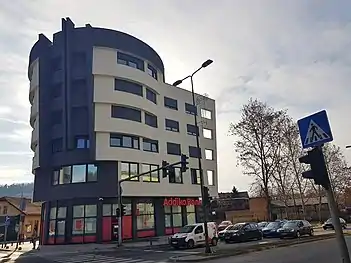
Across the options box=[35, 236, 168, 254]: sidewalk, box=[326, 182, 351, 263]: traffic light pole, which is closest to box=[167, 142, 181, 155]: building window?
box=[35, 236, 168, 254]: sidewalk

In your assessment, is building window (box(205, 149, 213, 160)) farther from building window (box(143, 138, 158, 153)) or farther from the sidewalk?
the sidewalk

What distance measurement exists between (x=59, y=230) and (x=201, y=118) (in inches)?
967

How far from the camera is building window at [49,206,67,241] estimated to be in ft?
119

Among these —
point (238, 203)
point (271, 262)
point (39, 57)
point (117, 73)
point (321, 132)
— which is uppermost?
point (39, 57)

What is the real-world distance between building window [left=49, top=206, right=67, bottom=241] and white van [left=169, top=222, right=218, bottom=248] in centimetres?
1399

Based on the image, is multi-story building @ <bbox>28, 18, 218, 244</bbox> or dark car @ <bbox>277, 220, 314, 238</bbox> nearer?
dark car @ <bbox>277, 220, 314, 238</bbox>

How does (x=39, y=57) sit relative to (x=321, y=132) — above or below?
above

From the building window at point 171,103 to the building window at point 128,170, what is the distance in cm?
1101

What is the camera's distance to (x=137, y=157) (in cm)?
3869

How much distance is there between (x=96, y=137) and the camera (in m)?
36.3

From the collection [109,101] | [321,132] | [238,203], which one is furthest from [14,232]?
[321,132]

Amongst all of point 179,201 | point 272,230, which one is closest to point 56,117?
point 179,201

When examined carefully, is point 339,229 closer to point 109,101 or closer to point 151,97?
point 109,101

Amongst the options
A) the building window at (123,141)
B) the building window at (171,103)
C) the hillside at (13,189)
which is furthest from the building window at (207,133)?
the hillside at (13,189)
